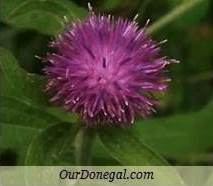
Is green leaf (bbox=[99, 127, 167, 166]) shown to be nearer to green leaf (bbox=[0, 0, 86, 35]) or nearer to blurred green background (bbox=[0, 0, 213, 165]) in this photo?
green leaf (bbox=[0, 0, 86, 35])

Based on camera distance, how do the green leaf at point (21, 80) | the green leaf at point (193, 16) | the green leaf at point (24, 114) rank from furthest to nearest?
the green leaf at point (193, 16) < the green leaf at point (24, 114) < the green leaf at point (21, 80)

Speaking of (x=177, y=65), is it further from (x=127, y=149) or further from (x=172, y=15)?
(x=127, y=149)

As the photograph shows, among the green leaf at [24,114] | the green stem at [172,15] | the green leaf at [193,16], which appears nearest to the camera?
the green leaf at [24,114]

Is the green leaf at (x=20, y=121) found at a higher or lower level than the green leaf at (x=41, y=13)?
lower

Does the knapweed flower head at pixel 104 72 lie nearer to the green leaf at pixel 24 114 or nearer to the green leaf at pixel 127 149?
the green leaf at pixel 127 149

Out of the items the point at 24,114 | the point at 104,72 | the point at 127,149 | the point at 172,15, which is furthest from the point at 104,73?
the point at 172,15

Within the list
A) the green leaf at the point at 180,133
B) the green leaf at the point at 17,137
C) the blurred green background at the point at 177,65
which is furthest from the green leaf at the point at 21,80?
the green leaf at the point at 180,133
